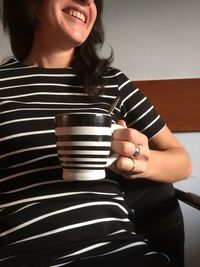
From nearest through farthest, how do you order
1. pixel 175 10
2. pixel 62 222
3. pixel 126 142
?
pixel 126 142 < pixel 62 222 < pixel 175 10

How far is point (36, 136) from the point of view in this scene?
0.73 m

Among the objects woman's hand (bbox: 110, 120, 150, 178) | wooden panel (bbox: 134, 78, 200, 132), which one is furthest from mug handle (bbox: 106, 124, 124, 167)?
wooden panel (bbox: 134, 78, 200, 132)

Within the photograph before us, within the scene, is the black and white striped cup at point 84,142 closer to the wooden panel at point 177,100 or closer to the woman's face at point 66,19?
the woman's face at point 66,19

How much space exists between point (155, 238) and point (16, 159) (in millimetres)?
350

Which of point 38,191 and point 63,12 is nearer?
point 38,191

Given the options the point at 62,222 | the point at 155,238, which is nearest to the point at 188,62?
the point at 155,238

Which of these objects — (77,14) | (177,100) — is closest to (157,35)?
(177,100)

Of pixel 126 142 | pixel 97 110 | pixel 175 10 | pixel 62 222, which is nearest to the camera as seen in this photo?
pixel 126 142

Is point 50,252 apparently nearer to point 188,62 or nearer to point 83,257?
point 83,257

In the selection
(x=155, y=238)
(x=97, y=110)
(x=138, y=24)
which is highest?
(x=138, y=24)

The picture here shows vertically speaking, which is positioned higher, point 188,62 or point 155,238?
point 188,62

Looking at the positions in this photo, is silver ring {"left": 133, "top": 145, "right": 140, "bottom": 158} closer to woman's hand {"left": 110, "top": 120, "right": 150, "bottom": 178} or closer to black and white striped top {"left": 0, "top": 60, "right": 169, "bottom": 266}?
woman's hand {"left": 110, "top": 120, "right": 150, "bottom": 178}

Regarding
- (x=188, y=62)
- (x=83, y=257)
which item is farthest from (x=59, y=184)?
(x=188, y=62)

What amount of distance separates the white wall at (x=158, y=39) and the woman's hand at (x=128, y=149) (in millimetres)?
608
